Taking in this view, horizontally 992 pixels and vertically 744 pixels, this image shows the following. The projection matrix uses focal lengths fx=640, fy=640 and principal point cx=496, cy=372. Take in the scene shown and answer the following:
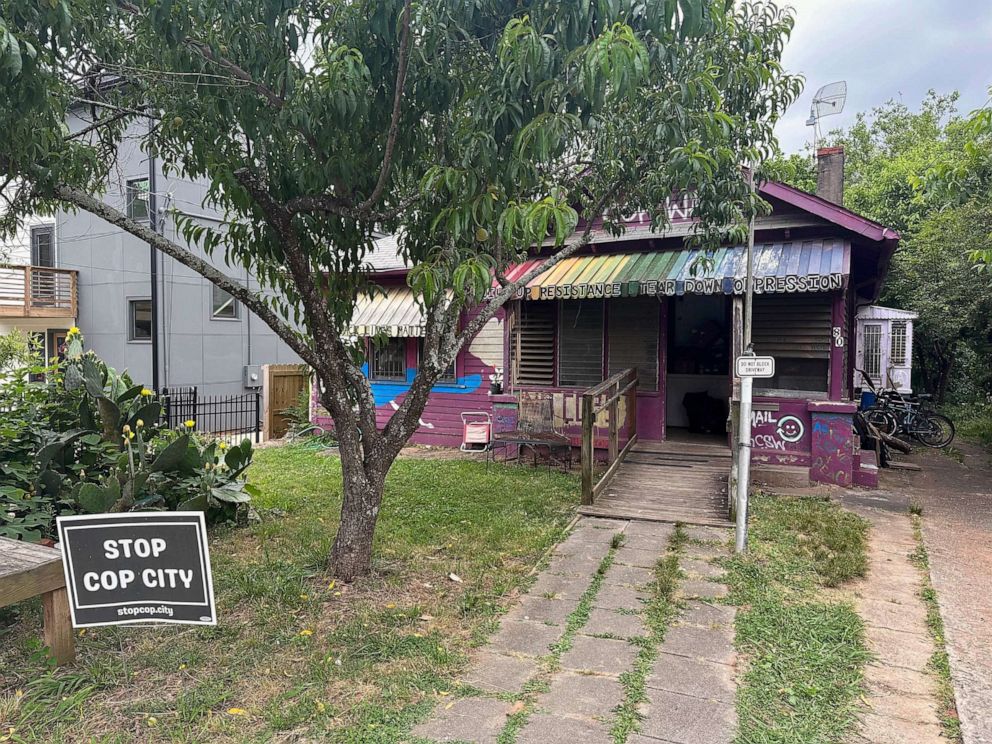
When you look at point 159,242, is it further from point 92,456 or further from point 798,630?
point 798,630

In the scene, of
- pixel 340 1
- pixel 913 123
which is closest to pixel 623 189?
pixel 340 1

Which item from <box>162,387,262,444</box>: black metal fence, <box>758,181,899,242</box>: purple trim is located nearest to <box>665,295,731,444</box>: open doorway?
<box>758,181,899,242</box>: purple trim

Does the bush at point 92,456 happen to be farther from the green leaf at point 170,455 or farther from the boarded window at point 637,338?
the boarded window at point 637,338

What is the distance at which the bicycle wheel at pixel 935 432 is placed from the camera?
A: 11500 millimetres

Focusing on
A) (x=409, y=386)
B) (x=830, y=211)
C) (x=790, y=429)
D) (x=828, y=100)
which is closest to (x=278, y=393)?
(x=409, y=386)

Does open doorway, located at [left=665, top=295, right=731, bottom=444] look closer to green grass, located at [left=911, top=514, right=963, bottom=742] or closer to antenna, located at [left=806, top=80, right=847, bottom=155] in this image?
antenna, located at [left=806, top=80, right=847, bottom=155]

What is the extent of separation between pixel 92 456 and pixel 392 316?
5.98 meters

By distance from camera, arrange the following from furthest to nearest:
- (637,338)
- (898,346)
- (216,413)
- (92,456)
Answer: (898,346), (216,413), (637,338), (92,456)

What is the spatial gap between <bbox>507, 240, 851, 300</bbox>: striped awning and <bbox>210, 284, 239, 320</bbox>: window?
30.7 ft

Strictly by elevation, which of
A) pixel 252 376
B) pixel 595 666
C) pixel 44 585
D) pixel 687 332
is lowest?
pixel 595 666

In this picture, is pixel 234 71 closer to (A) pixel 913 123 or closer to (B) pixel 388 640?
(B) pixel 388 640

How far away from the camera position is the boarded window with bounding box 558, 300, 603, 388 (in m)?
9.25

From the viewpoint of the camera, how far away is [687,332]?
10523mm

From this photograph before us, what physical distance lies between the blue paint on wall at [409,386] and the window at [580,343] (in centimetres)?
201
